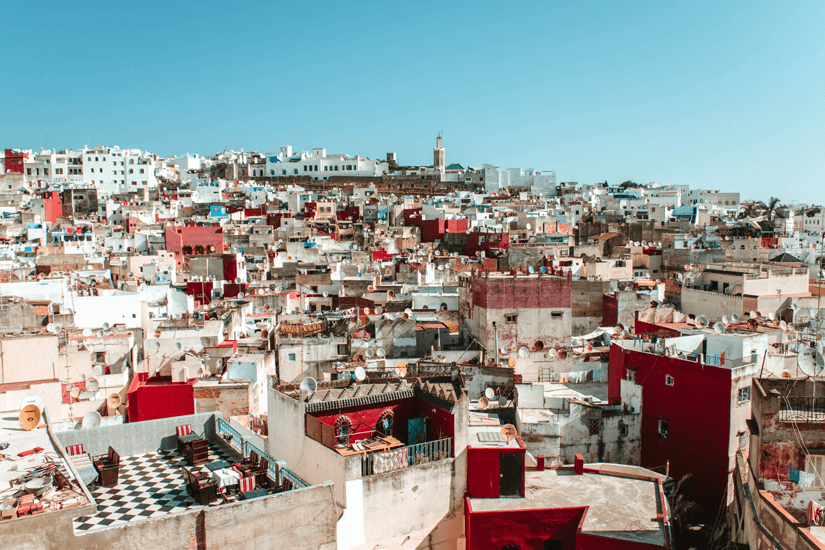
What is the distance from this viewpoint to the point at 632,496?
13406mm

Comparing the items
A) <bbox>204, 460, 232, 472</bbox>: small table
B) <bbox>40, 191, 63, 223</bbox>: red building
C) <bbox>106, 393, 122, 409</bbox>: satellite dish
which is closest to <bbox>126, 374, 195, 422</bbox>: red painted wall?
<bbox>106, 393, 122, 409</bbox>: satellite dish

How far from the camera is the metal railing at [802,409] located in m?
12.5

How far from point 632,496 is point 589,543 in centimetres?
211

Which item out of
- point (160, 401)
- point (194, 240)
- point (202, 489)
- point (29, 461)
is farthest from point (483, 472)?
point (194, 240)

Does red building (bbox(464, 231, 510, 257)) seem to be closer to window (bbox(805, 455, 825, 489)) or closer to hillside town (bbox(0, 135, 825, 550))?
hillside town (bbox(0, 135, 825, 550))

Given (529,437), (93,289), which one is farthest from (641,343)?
(93,289)

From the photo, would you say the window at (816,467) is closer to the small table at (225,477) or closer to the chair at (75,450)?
the small table at (225,477)

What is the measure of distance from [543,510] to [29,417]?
9.74 metres

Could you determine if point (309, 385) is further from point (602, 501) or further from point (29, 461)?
point (602, 501)

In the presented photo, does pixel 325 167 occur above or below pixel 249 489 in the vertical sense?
above

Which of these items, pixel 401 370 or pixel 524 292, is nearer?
pixel 401 370

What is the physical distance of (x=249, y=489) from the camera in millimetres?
10633

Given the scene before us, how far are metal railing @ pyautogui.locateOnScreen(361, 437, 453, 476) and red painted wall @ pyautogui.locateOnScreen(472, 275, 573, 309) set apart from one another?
11.6 metres

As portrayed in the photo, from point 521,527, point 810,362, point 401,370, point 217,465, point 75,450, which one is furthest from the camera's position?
point 401,370
